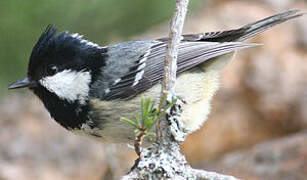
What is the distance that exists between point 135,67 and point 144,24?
53.2 inches

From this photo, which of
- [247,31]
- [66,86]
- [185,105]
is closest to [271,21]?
[247,31]

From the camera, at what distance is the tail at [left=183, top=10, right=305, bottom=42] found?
123 inches

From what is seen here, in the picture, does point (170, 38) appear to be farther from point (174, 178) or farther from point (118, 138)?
point (118, 138)

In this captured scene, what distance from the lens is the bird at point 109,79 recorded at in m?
2.84

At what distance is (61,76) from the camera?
2.89m

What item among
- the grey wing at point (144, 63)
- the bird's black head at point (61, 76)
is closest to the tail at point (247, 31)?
the grey wing at point (144, 63)

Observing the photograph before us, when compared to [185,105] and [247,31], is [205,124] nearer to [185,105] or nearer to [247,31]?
[247,31]

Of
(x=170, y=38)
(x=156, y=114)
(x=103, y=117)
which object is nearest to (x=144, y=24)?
(x=103, y=117)

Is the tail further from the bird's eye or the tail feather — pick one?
the bird's eye

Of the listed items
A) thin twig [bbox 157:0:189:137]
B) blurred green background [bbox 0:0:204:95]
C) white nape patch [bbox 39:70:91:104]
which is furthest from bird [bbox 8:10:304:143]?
blurred green background [bbox 0:0:204:95]

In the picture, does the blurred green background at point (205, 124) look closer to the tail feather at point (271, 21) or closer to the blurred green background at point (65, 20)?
the blurred green background at point (65, 20)

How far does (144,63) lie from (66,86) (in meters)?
0.50

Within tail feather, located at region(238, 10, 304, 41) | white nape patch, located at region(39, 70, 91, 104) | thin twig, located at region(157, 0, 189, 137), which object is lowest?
thin twig, located at region(157, 0, 189, 137)

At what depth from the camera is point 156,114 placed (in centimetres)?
201
